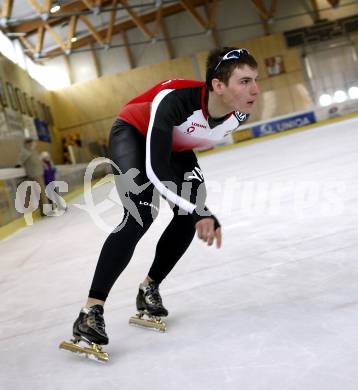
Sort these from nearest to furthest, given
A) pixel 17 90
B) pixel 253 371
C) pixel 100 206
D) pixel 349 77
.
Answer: pixel 253 371, pixel 100 206, pixel 17 90, pixel 349 77

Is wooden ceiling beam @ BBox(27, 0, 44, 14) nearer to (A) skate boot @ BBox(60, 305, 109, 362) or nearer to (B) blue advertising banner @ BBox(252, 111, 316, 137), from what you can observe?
(B) blue advertising banner @ BBox(252, 111, 316, 137)

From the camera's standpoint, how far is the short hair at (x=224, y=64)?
197cm

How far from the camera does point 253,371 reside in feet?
5.40

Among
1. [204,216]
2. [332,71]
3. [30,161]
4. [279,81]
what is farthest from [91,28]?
[204,216]

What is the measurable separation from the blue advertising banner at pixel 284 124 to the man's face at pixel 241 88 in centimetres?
1790

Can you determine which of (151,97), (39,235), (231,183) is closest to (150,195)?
(151,97)

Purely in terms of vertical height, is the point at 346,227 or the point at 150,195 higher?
the point at 150,195

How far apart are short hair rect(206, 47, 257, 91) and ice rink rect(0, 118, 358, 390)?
95 cm

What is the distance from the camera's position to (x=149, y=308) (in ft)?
7.74

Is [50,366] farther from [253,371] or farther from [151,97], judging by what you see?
[151,97]

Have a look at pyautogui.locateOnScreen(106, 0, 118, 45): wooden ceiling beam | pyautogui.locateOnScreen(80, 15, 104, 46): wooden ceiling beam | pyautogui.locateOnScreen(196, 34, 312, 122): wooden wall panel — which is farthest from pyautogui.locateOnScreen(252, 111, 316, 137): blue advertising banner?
pyautogui.locateOnScreen(80, 15, 104, 46): wooden ceiling beam

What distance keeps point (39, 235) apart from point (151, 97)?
5.04 meters

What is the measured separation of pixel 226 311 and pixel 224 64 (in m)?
1.05

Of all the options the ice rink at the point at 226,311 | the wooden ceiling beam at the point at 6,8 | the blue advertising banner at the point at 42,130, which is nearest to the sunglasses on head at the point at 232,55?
the ice rink at the point at 226,311
